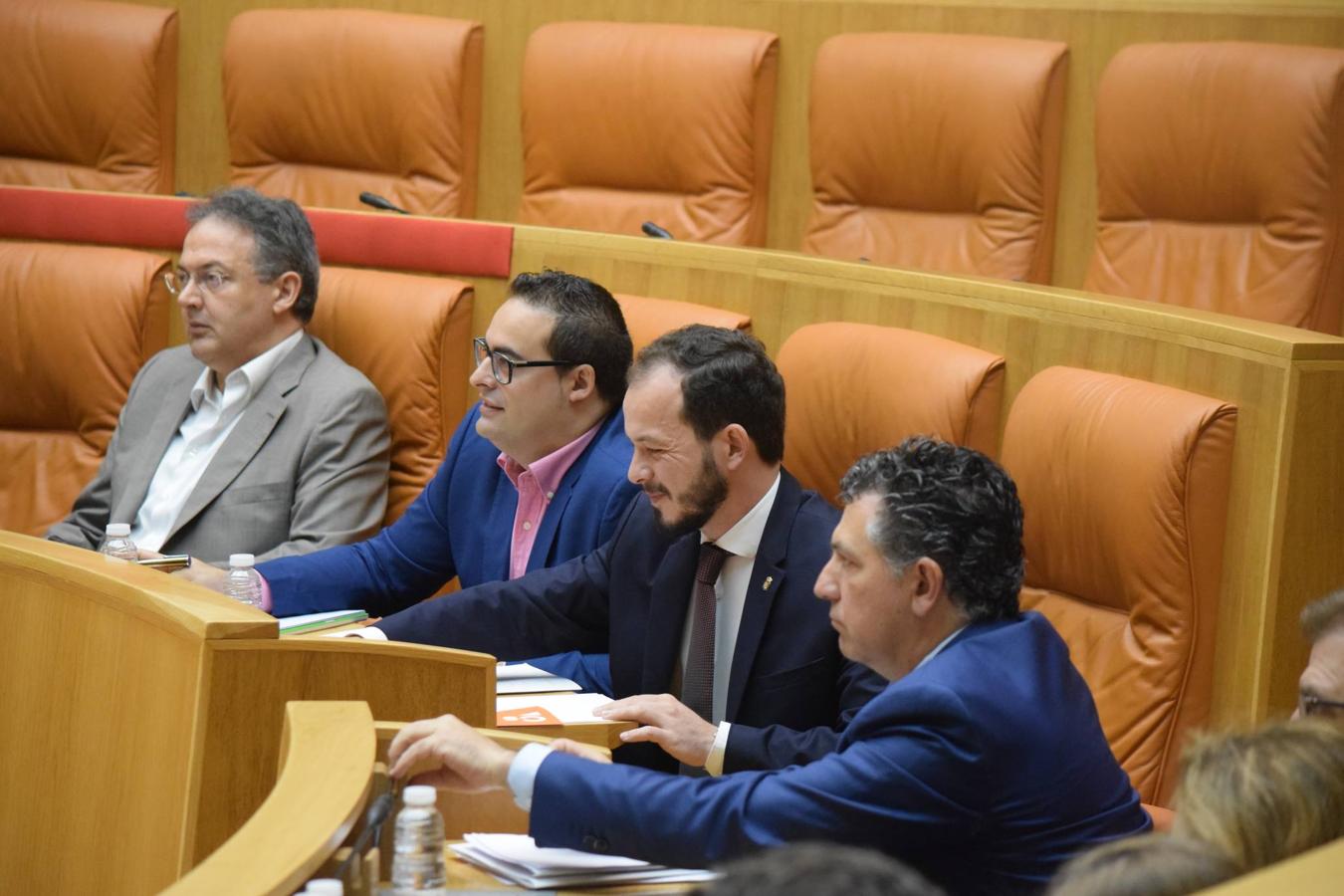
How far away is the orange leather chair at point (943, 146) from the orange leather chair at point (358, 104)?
0.76m

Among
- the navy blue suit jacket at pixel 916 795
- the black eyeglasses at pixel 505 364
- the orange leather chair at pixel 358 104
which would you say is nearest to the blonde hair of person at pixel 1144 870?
the navy blue suit jacket at pixel 916 795

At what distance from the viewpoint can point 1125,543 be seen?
6.36 feet

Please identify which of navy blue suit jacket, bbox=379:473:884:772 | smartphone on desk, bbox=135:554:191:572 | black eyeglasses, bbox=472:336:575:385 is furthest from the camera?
black eyeglasses, bbox=472:336:575:385

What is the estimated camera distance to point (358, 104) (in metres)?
3.41

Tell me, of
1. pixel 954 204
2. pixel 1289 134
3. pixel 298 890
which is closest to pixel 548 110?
pixel 954 204

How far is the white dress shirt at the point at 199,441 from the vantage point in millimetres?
2828

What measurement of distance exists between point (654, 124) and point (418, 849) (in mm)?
2196

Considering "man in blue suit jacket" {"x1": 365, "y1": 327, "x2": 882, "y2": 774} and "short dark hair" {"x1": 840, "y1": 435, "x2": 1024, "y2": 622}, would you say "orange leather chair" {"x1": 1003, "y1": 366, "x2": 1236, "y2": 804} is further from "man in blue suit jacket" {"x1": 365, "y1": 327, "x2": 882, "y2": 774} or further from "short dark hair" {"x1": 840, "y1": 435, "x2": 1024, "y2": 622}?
"short dark hair" {"x1": 840, "y1": 435, "x2": 1024, "y2": 622}

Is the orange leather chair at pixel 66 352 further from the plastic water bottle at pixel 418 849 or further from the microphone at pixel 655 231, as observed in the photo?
the plastic water bottle at pixel 418 849

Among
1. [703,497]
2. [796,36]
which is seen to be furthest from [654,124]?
[703,497]

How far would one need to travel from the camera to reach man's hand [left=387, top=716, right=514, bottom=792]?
1.35m

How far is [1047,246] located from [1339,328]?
0.55 metres

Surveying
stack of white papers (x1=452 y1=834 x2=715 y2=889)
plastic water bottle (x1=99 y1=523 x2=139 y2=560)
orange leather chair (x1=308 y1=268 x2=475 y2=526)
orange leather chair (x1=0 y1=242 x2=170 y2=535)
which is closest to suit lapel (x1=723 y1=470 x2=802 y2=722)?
stack of white papers (x1=452 y1=834 x2=715 y2=889)

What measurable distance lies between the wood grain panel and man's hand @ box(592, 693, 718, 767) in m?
1.67
